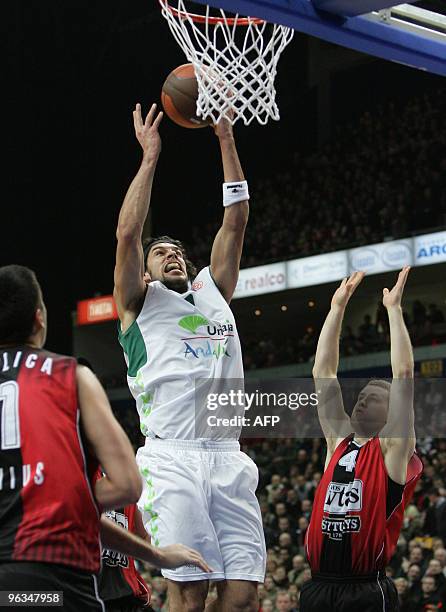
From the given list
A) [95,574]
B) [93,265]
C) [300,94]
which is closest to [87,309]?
[93,265]

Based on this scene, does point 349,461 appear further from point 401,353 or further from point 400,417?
point 401,353

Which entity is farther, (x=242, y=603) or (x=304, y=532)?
(x=304, y=532)

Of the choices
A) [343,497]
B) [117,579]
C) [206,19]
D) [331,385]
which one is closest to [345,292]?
[331,385]

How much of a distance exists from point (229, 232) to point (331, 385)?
0.94 meters

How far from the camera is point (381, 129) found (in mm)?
22000

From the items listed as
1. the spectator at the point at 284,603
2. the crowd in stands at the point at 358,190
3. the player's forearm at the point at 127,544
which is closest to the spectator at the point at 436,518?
the spectator at the point at 284,603

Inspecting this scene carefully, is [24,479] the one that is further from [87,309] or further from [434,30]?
[87,309]

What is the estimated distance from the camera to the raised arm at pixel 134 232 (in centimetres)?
472

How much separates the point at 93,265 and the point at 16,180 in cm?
293

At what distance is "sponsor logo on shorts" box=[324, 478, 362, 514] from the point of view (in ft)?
16.5

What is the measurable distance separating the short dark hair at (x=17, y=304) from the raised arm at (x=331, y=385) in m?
2.67

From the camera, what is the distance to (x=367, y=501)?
5.02 meters

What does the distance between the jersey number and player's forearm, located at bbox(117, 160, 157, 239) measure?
198 centimetres

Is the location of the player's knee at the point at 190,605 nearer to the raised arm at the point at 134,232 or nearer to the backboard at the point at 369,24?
the raised arm at the point at 134,232
